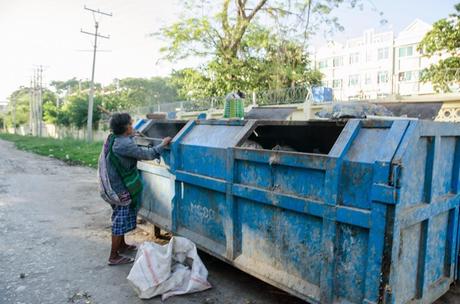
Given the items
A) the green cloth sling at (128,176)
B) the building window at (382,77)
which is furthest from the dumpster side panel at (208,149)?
the building window at (382,77)

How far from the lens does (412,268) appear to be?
219 centimetres

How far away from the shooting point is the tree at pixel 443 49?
11688 millimetres

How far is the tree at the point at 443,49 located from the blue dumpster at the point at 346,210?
10.8 meters

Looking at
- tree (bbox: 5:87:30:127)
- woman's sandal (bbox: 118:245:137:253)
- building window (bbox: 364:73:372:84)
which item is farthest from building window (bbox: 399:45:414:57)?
tree (bbox: 5:87:30:127)

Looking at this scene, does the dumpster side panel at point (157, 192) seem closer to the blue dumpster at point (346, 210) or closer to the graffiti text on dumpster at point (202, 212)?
the graffiti text on dumpster at point (202, 212)

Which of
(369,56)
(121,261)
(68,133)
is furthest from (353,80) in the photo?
(121,261)

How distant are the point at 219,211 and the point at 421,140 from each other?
1602 millimetres

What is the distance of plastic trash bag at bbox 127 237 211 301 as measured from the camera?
277cm

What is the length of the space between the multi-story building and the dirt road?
3201cm

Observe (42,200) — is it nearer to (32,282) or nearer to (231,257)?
(32,282)

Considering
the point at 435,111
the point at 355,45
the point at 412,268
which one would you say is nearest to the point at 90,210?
the point at 412,268

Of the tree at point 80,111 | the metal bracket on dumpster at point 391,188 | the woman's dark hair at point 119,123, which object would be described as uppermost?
the tree at point 80,111

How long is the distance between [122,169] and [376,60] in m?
42.2

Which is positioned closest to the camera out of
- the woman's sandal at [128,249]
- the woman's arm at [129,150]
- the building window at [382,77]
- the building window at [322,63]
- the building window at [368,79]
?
the woman's arm at [129,150]
